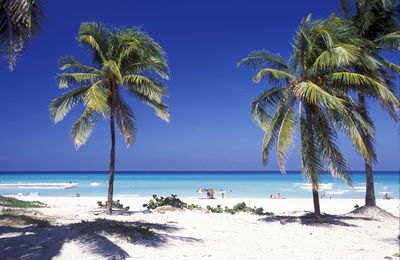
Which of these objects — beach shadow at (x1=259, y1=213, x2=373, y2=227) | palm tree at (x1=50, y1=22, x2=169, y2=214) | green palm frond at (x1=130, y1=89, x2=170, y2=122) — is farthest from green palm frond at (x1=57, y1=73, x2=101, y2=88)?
beach shadow at (x1=259, y1=213, x2=373, y2=227)

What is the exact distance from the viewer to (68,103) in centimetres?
1081

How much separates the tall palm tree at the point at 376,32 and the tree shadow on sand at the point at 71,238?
8025mm

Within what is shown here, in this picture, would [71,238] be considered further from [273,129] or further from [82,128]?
[273,129]

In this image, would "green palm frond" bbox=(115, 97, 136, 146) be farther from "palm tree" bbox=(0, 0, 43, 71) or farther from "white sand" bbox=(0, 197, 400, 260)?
"palm tree" bbox=(0, 0, 43, 71)

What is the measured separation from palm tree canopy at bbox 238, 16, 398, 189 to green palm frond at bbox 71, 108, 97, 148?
19.3ft

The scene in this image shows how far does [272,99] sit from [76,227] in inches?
293

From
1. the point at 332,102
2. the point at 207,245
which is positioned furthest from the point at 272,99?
the point at 207,245

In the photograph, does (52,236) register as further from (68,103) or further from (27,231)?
(68,103)

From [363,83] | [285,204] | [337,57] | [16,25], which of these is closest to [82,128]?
[16,25]

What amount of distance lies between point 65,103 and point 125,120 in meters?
2.20

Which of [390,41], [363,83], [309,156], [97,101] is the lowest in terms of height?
[309,156]

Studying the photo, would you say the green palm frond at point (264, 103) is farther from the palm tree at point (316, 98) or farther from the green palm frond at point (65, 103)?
the green palm frond at point (65, 103)

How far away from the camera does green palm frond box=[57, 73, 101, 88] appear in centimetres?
1066

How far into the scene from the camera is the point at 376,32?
11.7 metres
